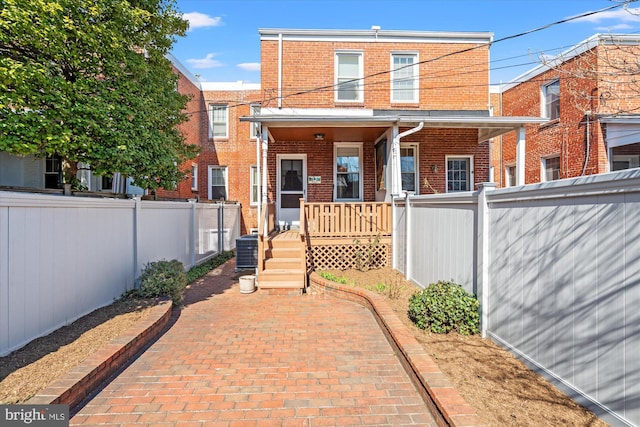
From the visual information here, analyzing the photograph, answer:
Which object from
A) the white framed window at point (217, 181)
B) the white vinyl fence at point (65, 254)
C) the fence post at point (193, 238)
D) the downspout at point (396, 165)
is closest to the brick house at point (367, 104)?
the downspout at point (396, 165)

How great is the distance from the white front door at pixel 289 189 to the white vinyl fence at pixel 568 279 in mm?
7315

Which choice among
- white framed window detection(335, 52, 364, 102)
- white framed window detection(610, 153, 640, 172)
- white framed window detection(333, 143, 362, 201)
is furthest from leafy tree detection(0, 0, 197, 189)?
white framed window detection(610, 153, 640, 172)

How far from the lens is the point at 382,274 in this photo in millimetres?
7730

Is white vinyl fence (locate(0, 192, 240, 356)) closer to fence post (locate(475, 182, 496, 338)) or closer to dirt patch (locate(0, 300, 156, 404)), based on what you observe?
dirt patch (locate(0, 300, 156, 404))

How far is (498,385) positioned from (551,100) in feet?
44.2

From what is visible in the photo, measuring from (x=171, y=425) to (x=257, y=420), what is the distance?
703 mm

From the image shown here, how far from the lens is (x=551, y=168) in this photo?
518 inches

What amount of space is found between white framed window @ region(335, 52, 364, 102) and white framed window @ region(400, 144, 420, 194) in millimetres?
2359

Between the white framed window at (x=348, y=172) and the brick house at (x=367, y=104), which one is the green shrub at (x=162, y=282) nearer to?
the brick house at (x=367, y=104)

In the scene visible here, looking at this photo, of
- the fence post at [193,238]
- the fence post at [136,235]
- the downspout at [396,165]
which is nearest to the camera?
the fence post at [136,235]

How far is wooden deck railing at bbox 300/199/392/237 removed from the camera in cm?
835

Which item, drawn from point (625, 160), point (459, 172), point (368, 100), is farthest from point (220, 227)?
point (625, 160)

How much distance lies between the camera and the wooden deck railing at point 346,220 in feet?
27.4

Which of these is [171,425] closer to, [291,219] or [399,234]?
[399,234]
